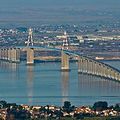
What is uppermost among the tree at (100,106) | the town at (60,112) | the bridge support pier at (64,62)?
the bridge support pier at (64,62)

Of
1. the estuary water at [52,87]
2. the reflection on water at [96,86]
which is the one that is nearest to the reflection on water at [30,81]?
the estuary water at [52,87]

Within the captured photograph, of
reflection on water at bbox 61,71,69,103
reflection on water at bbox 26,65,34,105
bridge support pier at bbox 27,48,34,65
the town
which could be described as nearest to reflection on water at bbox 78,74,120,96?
reflection on water at bbox 61,71,69,103

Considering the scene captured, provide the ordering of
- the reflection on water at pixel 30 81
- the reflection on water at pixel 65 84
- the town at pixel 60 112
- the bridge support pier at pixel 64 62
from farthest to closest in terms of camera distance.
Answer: the bridge support pier at pixel 64 62
the reflection on water at pixel 65 84
the reflection on water at pixel 30 81
the town at pixel 60 112

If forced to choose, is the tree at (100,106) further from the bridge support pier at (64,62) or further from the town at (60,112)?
the bridge support pier at (64,62)

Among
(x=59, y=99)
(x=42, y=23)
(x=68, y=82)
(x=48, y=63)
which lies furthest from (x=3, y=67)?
(x=42, y=23)

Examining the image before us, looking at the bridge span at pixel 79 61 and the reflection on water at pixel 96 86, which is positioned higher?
the bridge span at pixel 79 61

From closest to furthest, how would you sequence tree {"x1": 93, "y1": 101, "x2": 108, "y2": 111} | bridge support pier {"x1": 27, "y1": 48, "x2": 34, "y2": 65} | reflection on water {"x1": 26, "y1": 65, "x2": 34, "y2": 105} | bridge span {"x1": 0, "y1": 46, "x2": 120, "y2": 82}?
tree {"x1": 93, "y1": 101, "x2": 108, "y2": 111} → reflection on water {"x1": 26, "y1": 65, "x2": 34, "y2": 105} → bridge span {"x1": 0, "y1": 46, "x2": 120, "y2": 82} → bridge support pier {"x1": 27, "y1": 48, "x2": 34, "y2": 65}

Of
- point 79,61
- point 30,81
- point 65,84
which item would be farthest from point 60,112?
point 79,61

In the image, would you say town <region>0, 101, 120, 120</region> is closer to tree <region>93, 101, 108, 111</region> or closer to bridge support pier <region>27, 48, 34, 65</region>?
tree <region>93, 101, 108, 111</region>
